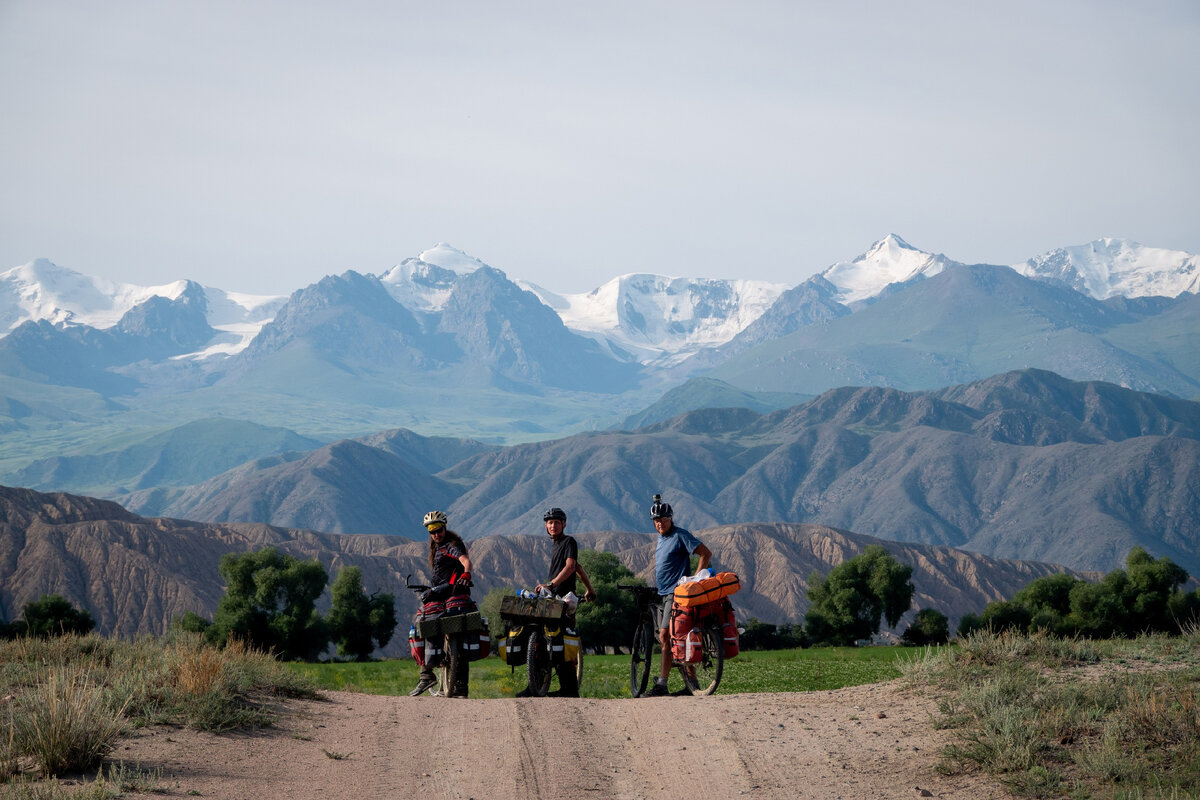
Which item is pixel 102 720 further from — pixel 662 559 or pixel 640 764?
pixel 662 559

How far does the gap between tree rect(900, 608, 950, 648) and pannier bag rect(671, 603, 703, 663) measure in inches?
2419

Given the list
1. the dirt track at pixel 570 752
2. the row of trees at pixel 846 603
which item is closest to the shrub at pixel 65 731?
the dirt track at pixel 570 752

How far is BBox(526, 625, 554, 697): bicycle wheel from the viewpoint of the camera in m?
16.8

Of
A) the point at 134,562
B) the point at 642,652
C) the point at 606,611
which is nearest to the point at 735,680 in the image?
the point at 642,652

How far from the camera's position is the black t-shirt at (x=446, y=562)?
1670 centimetres

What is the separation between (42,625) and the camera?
69125 millimetres

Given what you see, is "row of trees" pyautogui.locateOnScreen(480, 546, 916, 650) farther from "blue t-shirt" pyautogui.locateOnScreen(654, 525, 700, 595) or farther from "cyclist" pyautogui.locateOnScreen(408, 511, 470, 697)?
"blue t-shirt" pyautogui.locateOnScreen(654, 525, 700, 595)

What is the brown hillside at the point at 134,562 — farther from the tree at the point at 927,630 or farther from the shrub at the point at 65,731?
the shrub at the point at 65,731

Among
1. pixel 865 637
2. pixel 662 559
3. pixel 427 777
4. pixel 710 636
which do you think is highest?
pixel 662 559

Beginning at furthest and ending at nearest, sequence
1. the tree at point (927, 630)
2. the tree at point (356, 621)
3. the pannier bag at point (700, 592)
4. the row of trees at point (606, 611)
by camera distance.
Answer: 1. the tree at point (356, 621)
2. the tree at point (927, 630)
3. the row of trees at point (606, 611)
4. the pannier bag at point (700, 592)

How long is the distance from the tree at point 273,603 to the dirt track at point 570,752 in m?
64.9

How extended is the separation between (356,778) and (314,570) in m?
72.7

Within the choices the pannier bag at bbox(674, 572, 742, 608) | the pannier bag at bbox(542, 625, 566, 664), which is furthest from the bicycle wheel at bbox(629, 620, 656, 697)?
the pannier bag at bbox(674, 572, 742, 608)

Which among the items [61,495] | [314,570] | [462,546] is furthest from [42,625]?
[61,495]
